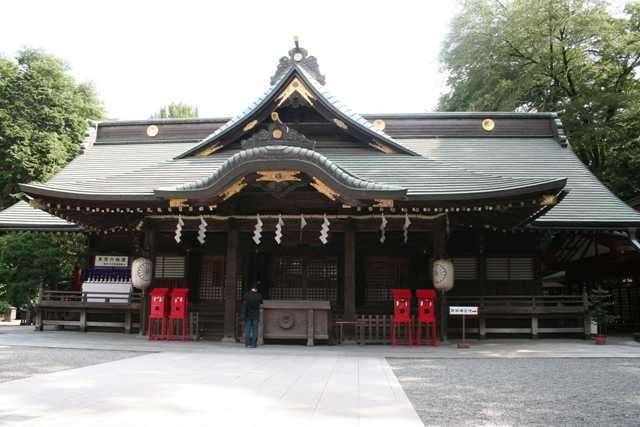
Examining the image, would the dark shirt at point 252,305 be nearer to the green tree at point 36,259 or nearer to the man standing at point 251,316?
the man standing at point 251,316

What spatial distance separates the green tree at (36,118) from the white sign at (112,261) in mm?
15425

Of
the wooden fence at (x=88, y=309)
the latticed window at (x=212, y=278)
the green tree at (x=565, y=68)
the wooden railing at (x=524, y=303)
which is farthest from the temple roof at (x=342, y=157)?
the green tree at (x=565, y=68)

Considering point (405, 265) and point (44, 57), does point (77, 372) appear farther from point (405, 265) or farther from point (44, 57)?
point (44, 57)

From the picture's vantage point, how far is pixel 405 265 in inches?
606

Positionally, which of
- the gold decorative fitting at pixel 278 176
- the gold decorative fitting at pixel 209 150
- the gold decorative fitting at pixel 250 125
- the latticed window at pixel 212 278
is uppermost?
the gold decorative fitting at pixel 250 125

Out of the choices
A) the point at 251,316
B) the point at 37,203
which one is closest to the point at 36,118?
the point at 37,203

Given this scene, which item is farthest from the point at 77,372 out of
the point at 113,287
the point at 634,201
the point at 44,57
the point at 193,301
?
the point at 44,57

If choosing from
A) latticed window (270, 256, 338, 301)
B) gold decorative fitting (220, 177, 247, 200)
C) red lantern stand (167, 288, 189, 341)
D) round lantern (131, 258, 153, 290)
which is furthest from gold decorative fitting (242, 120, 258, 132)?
red lantern stand (167, 288, 189, 341)

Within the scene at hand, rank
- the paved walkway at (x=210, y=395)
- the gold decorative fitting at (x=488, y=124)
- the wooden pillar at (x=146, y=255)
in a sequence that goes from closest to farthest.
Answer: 1. the paved walkway at (x=210, y=395)
2. the wooden pillar at (x=146, y=255)
3. the gold decorative fitting at (x=488, y=124)

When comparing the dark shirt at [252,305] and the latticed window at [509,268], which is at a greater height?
the latticed window at [509,268]

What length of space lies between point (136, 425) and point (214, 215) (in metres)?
8.88

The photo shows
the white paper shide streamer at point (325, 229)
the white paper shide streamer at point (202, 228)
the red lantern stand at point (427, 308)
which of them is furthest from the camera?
the white paper shide streamer at point (202, 228)

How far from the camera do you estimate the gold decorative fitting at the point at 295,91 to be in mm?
14883

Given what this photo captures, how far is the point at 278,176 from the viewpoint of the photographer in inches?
477
